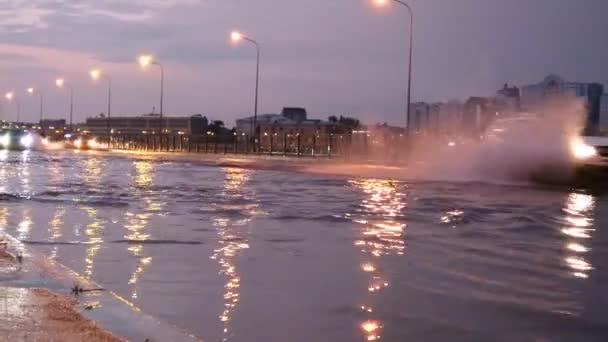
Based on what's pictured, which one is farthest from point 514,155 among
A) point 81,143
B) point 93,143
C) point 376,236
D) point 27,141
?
point 27,141

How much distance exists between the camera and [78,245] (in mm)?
14398

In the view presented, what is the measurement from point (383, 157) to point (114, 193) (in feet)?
112

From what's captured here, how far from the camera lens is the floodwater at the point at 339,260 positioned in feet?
29.3

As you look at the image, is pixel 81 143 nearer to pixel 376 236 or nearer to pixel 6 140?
pixel 6 140

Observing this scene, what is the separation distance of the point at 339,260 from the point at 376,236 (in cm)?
330

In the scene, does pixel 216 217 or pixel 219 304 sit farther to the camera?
pixel 216 217

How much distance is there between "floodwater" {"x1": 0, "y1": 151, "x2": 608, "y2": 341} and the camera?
8.93 m

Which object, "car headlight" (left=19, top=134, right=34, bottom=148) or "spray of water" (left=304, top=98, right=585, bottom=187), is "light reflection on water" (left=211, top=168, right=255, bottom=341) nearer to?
"spray of water" (left=304, top=98, right=585, bottom=187)

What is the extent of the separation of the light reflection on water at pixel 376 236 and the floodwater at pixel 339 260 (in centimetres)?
4

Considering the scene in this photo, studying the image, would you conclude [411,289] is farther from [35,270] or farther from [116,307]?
[35,270]

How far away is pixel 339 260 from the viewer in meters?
13.1

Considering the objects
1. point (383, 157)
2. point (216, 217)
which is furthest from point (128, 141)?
point (216, 217)

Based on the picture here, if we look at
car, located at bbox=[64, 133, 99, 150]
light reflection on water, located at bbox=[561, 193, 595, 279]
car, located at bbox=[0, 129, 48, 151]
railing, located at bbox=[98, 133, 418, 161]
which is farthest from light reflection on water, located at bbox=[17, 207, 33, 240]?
car, located at bbox=[0, 129, 48, 151]

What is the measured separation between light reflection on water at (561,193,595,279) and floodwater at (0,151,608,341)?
0.05 m
